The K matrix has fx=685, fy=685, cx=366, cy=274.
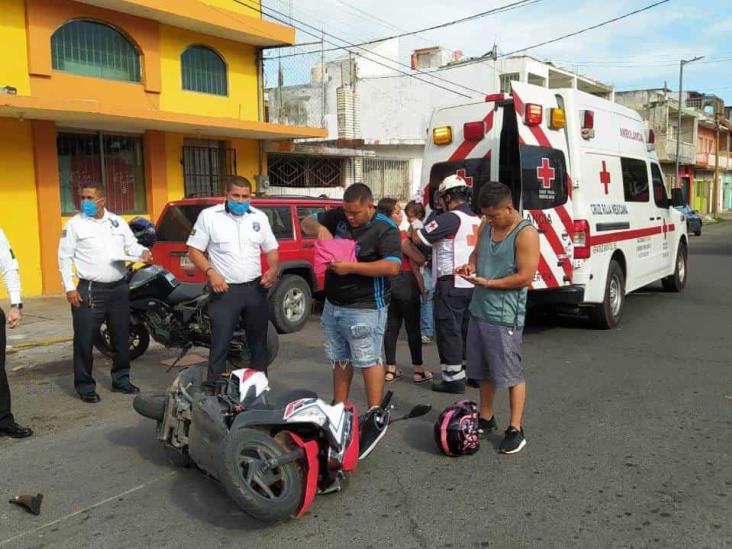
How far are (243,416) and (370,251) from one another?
1.41m

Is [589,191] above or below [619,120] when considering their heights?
below

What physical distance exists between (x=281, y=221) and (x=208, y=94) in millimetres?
6408

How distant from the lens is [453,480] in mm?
3900

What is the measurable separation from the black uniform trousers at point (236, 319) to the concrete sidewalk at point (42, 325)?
3.86 m

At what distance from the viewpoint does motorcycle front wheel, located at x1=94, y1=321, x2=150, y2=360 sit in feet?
22.2

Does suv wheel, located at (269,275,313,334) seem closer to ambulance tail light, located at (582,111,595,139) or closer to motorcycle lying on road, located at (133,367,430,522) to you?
ambulance tail light, located at (582,111,595,139)

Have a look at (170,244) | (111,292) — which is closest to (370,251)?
(111,292)

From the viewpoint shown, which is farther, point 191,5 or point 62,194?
point 191,5

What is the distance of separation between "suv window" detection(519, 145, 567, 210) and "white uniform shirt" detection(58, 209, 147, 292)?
4.02 metres

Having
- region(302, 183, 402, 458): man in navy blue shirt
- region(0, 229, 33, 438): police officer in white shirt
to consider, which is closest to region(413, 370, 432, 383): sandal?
region(302, 183, 402, 458): man in navy blue shirt

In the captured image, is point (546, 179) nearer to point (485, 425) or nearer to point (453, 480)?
point (485, 425)

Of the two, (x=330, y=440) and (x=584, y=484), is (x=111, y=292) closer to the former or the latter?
(x=330, y=440)

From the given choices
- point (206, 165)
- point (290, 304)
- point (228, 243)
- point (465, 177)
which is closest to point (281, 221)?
point (290, 304)

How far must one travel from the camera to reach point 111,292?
5.67m
